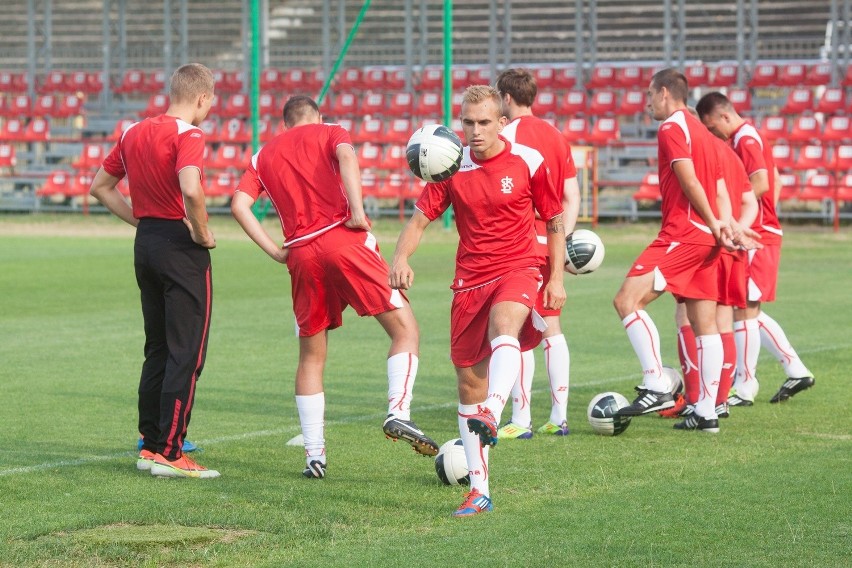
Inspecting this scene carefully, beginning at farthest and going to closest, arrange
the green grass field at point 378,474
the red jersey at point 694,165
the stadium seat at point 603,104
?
the stadium seat at point 603,104 → the red jersey at point 694,165 → the green grass field at point 378,474

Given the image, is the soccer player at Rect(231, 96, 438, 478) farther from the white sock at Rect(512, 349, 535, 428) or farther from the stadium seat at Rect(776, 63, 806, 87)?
the stadium seat at Rect(776, 63, 806, 87)

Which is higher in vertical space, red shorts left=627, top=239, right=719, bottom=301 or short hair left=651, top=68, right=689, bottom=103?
short hair left=651, top=68, right=689, bottom=103

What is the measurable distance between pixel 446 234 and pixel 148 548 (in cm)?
2184

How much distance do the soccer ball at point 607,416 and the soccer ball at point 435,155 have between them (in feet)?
7.56

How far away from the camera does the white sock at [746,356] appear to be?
9648 millimetres

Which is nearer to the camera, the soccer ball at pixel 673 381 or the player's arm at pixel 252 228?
the player's arm at pixel 252 228

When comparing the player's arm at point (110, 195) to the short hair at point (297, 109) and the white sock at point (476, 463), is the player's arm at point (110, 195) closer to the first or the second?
the short hair at point (297, 109)

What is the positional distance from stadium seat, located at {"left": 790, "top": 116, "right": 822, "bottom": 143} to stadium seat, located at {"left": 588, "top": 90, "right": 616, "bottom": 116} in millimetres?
4192

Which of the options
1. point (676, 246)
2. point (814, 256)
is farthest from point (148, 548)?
point (814, 256)

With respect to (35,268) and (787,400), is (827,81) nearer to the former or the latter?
(35,268)

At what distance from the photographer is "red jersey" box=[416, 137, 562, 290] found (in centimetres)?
658

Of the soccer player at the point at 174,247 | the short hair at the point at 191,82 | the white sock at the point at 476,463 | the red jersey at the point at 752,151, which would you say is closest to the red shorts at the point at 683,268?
the red jersey at the point at 752,151

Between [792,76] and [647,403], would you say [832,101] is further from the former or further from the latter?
[647,403]

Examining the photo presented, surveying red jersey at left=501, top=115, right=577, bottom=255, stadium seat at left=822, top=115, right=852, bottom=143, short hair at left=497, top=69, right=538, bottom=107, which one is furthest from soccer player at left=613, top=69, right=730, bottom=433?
stadium seat at left=822, top=115, right=852, bottom=143
